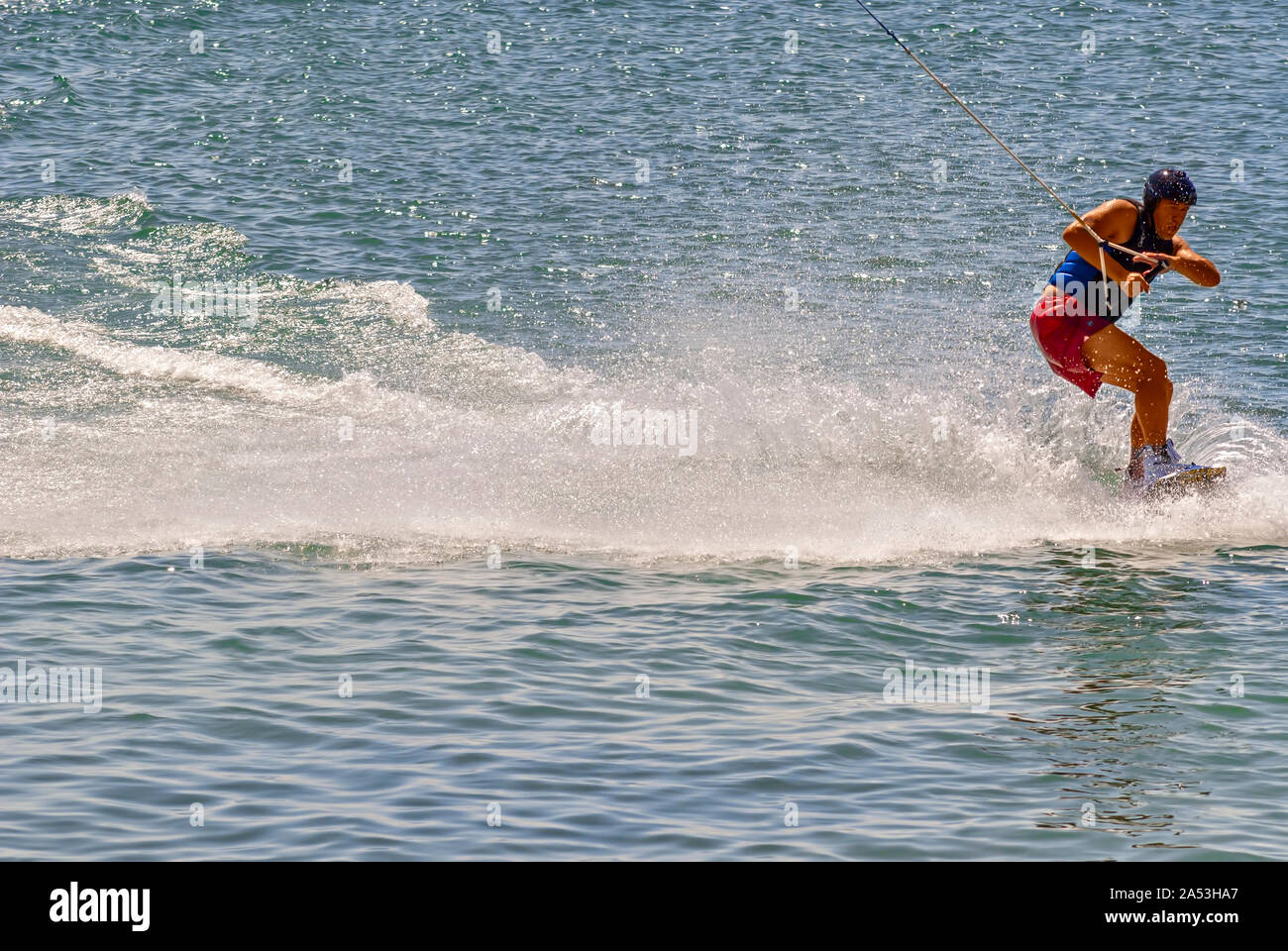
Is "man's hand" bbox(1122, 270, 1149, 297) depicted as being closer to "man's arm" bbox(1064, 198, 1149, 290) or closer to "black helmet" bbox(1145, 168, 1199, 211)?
"man's arm" bbox(1064, 198, 1149, 290)

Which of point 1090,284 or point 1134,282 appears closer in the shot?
point 1134,282

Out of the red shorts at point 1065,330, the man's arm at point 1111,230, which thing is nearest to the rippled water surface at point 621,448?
the red shorts at point 1065,330

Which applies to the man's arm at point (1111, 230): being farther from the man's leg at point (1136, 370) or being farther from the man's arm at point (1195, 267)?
the man's leg at point (1136, 370)

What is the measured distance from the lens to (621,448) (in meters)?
13.1

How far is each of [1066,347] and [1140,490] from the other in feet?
3.89

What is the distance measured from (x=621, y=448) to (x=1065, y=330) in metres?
3.75

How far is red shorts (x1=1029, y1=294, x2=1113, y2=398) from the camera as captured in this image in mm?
11125

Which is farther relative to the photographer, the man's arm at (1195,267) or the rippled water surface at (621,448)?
the man's arm at (1195,267)

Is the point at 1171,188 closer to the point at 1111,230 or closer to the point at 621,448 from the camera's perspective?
the point at 1111,230

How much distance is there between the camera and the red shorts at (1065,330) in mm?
11125

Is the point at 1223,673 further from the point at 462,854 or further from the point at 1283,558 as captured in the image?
the point at 462,854

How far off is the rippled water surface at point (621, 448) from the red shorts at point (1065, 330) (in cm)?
114

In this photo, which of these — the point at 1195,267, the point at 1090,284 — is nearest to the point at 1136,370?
the point at 1090,284
